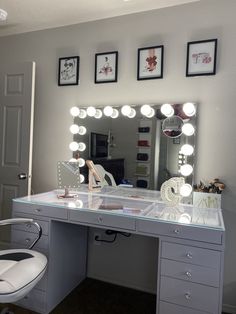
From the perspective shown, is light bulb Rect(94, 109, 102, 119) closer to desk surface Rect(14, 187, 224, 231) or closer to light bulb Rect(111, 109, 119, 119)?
light bulb Rect(111, 109, 119, 119)

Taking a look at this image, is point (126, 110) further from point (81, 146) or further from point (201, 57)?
point (201, 57)

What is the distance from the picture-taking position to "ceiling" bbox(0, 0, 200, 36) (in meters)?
2.21

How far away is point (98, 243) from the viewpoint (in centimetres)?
248

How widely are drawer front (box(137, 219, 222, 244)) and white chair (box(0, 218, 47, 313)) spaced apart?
68 centimetres

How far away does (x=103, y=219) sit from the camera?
180 centimetres

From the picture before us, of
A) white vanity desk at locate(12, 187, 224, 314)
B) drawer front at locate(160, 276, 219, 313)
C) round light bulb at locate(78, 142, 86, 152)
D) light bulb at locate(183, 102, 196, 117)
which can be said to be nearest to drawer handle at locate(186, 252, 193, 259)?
white vanity desk at locate(12, 187, 224, 314)

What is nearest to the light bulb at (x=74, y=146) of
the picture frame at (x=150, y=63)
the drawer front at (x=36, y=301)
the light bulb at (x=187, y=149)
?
the picture frame at (x=150, y=63)

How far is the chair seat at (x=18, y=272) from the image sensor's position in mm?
1421

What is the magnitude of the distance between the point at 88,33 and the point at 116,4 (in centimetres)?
40

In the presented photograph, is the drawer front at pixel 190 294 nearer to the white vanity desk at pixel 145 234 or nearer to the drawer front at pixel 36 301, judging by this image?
the white vanity desk at pixel 145 234

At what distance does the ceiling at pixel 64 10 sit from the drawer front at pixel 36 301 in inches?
91.2

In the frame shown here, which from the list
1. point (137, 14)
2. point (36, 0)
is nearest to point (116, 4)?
point (137, 14)

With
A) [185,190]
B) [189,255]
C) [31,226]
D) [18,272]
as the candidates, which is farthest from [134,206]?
[18,272]

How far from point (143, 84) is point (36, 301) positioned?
1.93 m
